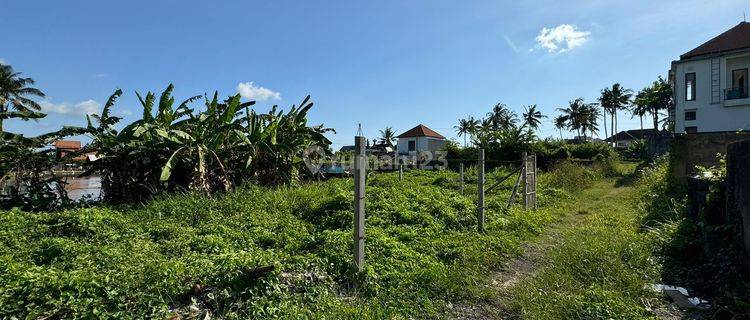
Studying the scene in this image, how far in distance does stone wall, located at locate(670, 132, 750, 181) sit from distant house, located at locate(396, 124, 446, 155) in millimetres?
39959

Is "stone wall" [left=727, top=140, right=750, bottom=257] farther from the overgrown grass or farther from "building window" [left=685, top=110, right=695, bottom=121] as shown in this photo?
"building window" [left=685, top=110, right=695, bottom=121]

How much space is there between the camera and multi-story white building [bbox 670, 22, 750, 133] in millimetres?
22969

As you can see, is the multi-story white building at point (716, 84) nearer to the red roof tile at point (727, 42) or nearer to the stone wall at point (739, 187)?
the red roof tile at point (727, 42)

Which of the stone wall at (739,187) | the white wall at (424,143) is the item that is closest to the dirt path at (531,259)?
the stone wall at (739,187)

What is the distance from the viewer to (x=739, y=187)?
14.0 ft

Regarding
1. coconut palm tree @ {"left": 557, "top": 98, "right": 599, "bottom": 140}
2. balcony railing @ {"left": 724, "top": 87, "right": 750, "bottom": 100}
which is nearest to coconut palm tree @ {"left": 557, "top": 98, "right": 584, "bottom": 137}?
coconut palm tree @ {"left": 557, "top": 98, "right": 599, "bottom": 140}

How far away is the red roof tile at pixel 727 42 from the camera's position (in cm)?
2322

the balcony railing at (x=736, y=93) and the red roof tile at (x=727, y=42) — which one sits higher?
the red roof tile at (x=727, y=42)

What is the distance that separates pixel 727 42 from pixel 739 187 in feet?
88.0

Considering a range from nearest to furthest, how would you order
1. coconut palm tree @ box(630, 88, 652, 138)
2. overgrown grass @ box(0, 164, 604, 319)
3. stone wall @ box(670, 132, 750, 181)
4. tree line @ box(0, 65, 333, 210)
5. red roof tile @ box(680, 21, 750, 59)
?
overgrown grass @ box(0, 164, 604, 319) < tree line @ box(0, 65, 333, 210) < stone wall @ box(670, 132, 750, 181) < red roof tile @ box(680, 21, 750, 59) < coconut palm tree @ box(630, 88, 652, 138)

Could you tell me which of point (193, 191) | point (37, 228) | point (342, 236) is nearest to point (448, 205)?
point (342, 236)

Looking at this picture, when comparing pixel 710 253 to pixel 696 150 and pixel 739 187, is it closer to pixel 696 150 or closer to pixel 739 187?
pixel 739 187

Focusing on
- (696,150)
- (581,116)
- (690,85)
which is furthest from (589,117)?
(696,150)

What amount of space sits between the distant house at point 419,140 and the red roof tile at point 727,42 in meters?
29.4
